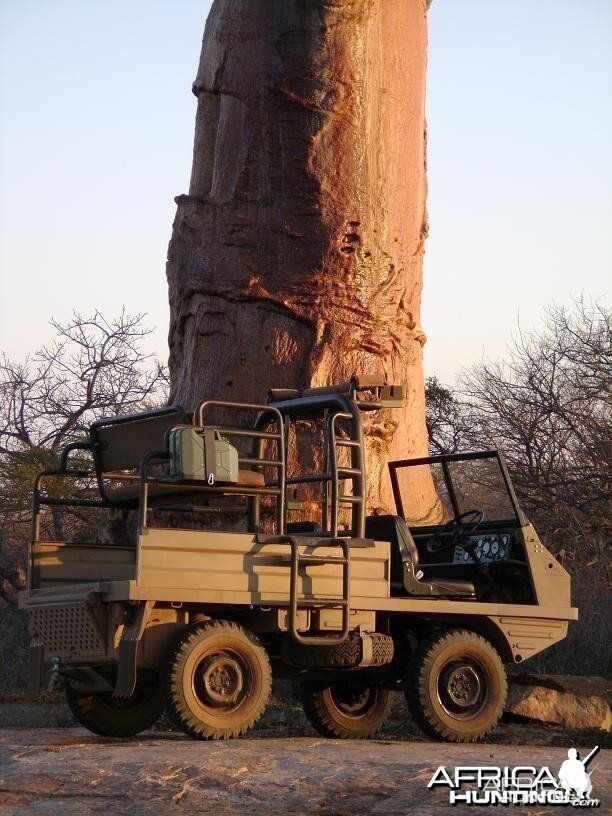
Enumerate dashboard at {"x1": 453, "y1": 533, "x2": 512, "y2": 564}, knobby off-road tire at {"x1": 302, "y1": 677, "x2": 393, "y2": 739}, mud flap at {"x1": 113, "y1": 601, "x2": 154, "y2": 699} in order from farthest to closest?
dashboard at {"x1": 453, "y1": 533, "x2": 512, "y2": 564} → knobby off-road tire at {"x1": 302, "y1": 677, "x2": 393, "y2": 739} → mud flap at {"x1": 113, "y1": 601, "x2": 154, "y2": 699}

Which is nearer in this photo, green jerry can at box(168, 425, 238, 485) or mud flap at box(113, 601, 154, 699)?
mud flap at box(113, 601, 154, 699)

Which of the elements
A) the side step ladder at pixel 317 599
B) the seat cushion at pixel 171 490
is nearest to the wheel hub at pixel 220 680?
the side step ladder at pixel 317 599

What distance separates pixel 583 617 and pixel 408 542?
513 cm

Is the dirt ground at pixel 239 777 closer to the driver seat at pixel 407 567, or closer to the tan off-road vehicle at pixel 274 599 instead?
the tan off-road vehicle at pixel 274 599

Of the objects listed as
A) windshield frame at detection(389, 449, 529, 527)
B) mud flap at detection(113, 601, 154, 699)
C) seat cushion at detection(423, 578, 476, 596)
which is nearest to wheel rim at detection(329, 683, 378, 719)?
seat cushion at detection(423, 578, 476, 596)

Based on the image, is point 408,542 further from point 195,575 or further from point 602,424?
point 602,424

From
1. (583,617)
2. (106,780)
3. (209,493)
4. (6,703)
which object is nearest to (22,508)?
(6,703)

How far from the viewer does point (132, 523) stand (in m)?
10.8

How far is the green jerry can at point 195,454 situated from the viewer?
25.9 ft

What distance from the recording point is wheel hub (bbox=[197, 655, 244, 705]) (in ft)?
25.8

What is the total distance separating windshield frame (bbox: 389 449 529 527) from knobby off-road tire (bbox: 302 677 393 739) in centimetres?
153

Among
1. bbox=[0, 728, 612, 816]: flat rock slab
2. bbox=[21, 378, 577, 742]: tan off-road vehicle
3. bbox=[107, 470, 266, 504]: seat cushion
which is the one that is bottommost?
bbox=[0, 728, 612, 816]: flat rock slab

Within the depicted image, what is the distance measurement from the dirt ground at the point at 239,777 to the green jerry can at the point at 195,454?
1499 mm

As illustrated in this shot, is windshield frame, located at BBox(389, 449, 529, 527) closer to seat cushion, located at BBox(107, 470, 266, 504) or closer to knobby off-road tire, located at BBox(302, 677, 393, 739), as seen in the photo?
knobby off-road tire, located at BBox(302, 677, 393, 739)
